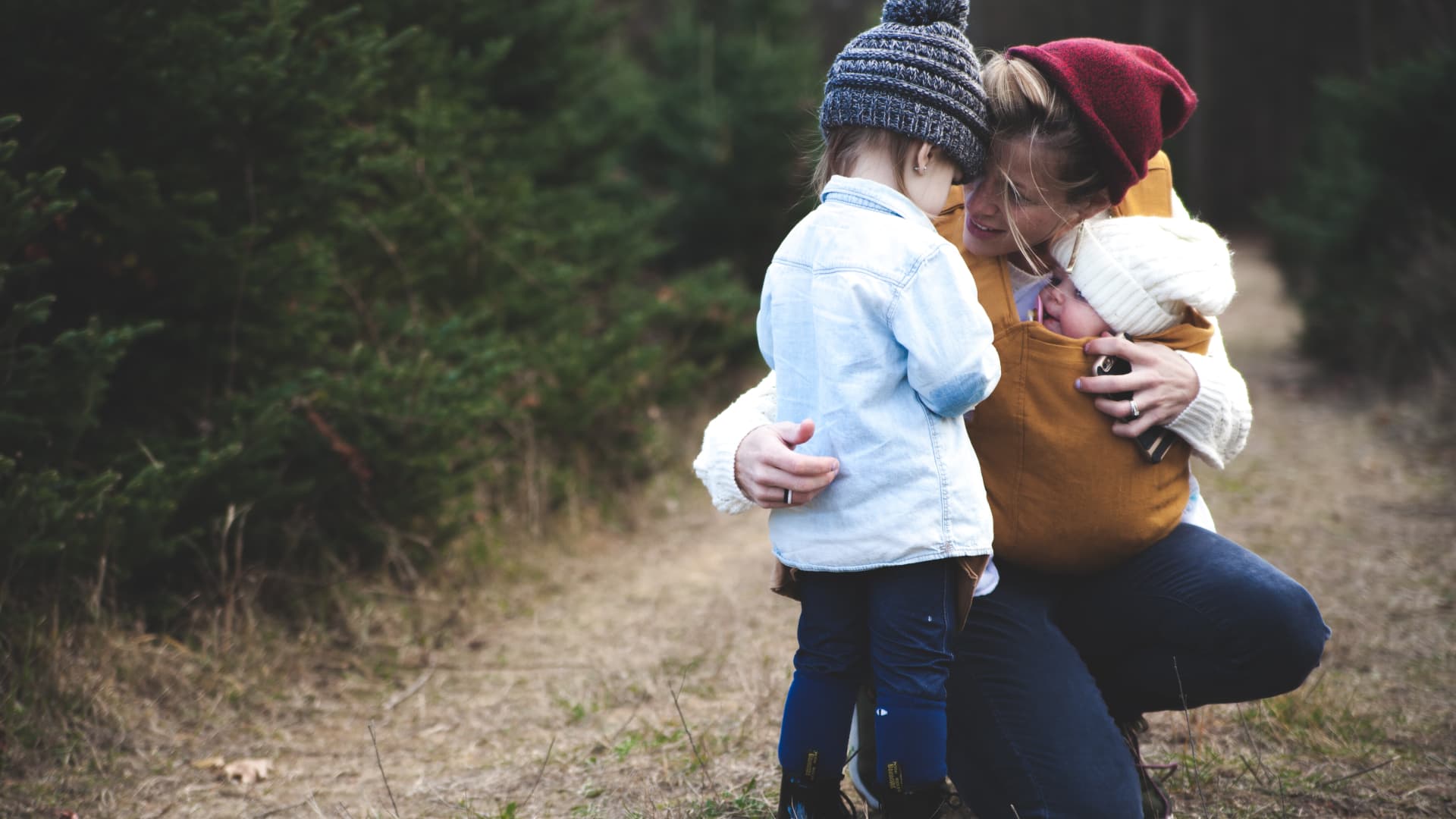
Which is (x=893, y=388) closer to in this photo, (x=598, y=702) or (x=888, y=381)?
(x=888, y=381)

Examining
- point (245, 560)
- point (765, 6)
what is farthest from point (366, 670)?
point (765, 6)

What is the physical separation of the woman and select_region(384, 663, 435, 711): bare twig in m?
1.72

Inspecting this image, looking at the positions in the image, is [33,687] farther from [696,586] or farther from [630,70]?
[630,70]

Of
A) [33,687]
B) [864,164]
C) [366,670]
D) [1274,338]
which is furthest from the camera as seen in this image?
[1274,338]

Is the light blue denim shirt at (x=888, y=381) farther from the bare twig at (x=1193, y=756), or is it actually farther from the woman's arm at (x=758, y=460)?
the bare twig at (x=1193, y=756)

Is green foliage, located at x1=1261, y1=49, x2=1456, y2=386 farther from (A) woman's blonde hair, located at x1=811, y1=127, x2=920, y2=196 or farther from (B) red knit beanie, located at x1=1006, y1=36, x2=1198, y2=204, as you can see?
(A) woman's blonde hair, located at x1=811, y1=127, x2=920, y2=196

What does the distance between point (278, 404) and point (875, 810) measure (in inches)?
82.1

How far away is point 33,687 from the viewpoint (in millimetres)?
2678

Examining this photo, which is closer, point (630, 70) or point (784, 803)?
point (784, 803)

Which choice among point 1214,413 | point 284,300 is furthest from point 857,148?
point 284,300

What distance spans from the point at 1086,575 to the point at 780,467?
78 cm

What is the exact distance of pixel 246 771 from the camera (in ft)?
8.93

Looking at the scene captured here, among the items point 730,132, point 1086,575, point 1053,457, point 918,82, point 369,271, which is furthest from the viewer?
point 730,132

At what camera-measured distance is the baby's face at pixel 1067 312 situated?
2.06 m
